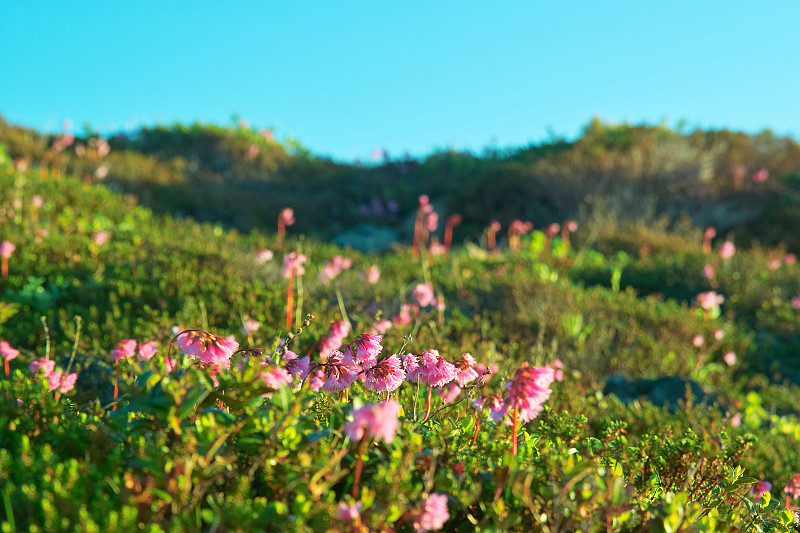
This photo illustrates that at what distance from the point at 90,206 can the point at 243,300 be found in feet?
15.4

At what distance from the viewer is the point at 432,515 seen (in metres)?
1.46

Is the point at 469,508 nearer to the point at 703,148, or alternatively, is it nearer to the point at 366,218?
the point at 366,218

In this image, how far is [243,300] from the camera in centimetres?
499

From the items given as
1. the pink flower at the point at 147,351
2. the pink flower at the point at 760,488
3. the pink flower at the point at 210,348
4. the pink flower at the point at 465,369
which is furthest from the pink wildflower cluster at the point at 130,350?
the pink flower at the point at 760,488

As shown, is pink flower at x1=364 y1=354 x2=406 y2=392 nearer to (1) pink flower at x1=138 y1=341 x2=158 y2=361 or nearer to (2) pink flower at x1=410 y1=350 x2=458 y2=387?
(2) pink flower at x1=410 y1=350 x2=458 y2=387

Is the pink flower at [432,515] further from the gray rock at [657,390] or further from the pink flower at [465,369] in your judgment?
the gray rock at [657,390]

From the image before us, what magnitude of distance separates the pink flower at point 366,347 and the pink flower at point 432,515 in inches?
25.4

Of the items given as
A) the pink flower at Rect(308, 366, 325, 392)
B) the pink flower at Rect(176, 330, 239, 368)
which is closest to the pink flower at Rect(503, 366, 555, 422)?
the pink flower at Rect(308, 366, 325, 392)

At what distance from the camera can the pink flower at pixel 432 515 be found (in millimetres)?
1453

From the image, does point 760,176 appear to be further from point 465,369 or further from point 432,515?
point 432,515

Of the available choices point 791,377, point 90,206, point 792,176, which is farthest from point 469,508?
point 792,176

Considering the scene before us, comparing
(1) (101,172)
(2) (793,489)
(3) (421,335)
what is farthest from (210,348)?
(1) (101,172)

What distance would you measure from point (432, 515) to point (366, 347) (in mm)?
712

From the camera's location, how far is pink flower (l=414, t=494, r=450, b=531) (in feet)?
4.77
